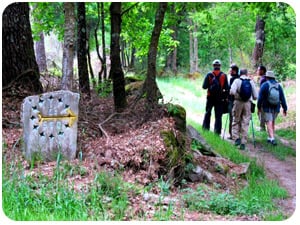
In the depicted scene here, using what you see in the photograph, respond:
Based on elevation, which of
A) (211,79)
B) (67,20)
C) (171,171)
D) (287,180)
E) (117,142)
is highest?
(67,20)

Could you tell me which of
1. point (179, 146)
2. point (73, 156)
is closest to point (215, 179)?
point (179, 146)

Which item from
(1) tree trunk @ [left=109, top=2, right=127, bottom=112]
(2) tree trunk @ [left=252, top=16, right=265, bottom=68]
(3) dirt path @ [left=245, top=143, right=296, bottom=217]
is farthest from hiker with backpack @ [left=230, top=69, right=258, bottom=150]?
(2) tree trunk @ [left=252, top=16, right=265, bottom=68]

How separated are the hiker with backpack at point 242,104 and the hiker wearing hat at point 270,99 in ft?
1.50

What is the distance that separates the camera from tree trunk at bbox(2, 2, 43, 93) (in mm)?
7922

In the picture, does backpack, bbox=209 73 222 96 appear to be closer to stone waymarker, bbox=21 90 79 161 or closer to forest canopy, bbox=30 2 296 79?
forest canopy, bbox=30 2 296 79

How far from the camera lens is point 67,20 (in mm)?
7066

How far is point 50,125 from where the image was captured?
6.05m

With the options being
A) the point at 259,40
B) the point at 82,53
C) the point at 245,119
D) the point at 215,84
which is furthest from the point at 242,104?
the point at 259,40

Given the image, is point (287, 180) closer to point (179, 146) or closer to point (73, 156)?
point (179, 146)

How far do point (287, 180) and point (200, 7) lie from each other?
4.10 m

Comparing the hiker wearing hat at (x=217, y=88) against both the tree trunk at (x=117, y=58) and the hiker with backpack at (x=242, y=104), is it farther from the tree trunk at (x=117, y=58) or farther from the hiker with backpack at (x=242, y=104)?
the tree trunk at (x=117, y=58)

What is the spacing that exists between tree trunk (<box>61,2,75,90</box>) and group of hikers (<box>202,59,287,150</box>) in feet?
14.5

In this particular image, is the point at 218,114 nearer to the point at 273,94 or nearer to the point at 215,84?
the point at 215,84

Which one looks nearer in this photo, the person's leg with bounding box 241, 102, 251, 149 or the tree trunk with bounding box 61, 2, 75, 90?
the tree trunk with bounding box 61, 2, 75, 90
